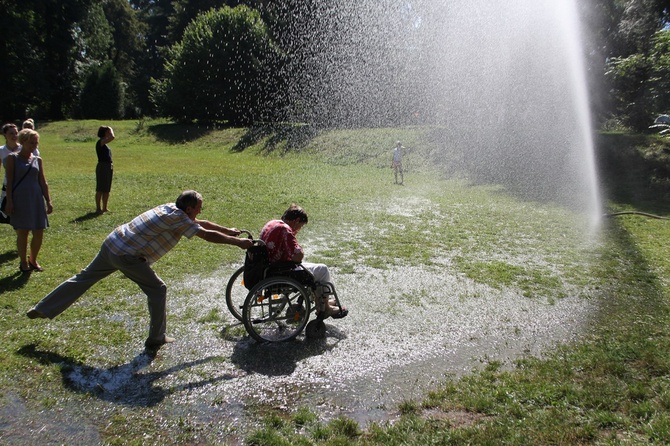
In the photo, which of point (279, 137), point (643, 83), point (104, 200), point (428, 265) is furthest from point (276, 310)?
point (279, 137)

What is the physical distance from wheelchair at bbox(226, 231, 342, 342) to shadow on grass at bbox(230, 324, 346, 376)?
3.0 inches

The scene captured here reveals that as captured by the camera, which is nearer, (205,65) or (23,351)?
(23,351)

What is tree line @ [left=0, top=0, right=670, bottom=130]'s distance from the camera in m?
21.9

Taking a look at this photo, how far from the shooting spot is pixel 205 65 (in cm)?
3462

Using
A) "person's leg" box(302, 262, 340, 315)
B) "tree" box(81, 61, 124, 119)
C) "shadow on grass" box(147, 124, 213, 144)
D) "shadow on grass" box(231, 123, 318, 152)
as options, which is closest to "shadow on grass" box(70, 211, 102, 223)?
"person's leg" box(302, 262, 340, 315)

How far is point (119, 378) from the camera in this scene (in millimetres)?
4160

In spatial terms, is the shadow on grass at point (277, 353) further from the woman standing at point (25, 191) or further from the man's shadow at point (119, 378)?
the woman standing at point (25, 191)

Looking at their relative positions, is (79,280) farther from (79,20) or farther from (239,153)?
(79,20)

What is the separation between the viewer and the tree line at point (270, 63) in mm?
21914

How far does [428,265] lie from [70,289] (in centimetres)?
488

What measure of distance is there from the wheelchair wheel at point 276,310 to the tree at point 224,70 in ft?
102

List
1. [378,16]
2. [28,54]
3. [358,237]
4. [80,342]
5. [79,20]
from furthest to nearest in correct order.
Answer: [79,20] → [28,54] → [378,16] → [358,237] → [80,342]

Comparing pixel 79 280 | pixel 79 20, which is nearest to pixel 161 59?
pixel 79 20

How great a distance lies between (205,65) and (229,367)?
33263mm
